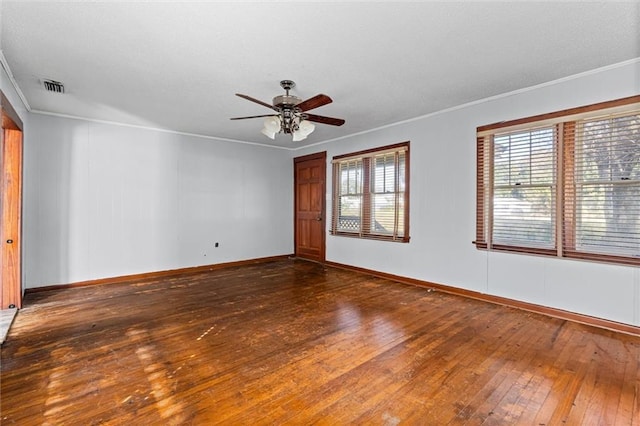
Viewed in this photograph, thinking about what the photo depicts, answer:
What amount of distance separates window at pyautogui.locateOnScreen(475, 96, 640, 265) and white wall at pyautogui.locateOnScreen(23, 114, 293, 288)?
171 inches

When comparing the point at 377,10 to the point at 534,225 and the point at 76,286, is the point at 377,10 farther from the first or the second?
the point at 76,286

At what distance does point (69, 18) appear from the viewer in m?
2.16

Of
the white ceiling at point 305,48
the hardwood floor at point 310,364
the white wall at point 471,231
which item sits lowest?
the hardwood floor at point 310,364

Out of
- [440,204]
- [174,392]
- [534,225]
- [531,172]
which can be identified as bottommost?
[174,392]

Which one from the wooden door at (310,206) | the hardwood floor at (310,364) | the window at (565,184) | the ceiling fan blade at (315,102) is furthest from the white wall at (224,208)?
the ceiling fan blade at (315,102)

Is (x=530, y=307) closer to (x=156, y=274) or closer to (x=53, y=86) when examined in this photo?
→ (x=156, y=274)

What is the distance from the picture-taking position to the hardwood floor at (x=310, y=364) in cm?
177

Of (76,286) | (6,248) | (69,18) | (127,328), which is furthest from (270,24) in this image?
(76,286)

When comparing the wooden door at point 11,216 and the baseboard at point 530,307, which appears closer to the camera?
the baseboard at point 530,307

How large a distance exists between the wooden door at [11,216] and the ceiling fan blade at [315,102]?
3.28 meters

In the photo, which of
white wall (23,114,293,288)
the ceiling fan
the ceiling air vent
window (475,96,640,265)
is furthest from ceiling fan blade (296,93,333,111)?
white wall (23,114,293,288)

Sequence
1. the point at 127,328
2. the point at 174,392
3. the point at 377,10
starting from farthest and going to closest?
the point at 127,328
the point at 377,10
the point at 174,392

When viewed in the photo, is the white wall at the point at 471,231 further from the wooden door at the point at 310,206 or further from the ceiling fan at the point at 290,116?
the ceiling fan at the point at 290,116

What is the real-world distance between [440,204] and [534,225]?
1.16 meters
